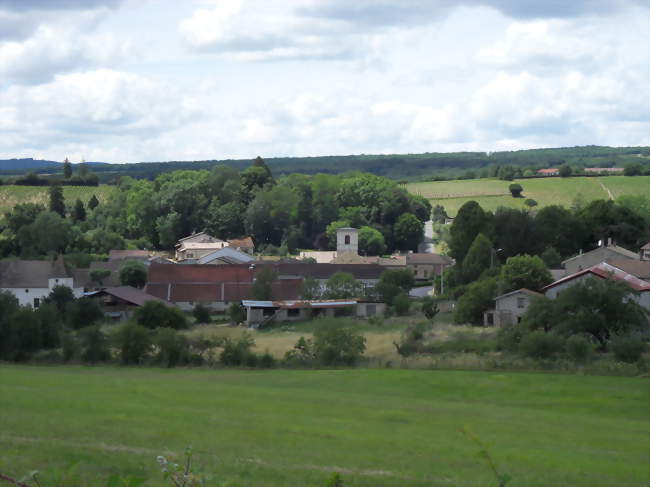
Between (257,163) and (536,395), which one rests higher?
(257,163)

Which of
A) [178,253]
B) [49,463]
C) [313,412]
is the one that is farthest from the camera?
[178,253]

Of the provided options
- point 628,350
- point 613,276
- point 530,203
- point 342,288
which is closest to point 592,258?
point 613,276

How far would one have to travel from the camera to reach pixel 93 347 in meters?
38.8

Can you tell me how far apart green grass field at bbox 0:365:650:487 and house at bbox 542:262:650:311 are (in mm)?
17637

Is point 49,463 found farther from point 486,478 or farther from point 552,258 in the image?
point 552,258

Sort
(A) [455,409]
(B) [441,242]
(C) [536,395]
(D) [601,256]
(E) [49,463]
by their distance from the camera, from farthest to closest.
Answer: (B) [441,242], (D) [601,256], (C) [536,395], (A) [455,409], (E) [49,463]

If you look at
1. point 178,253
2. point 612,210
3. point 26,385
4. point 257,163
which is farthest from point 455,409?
point 257,163

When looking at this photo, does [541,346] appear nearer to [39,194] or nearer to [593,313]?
[593,313]

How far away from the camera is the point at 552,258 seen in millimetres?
66250

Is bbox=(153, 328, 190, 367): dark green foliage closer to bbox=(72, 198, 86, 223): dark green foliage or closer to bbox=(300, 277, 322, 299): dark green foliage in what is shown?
bbox=(300, 277, 322, 299): dark green foliage

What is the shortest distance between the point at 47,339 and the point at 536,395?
72.5 feet

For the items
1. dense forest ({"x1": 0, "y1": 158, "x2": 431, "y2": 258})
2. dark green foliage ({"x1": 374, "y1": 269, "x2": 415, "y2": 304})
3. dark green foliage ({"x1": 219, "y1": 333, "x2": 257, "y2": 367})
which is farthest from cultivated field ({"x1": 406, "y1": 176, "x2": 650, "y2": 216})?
dark green foliage ({"x1": 219, "y1": 333, "x2": 257, "y2": 367})

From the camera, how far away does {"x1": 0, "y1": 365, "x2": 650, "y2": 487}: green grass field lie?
16344mm

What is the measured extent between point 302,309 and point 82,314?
12948mm
